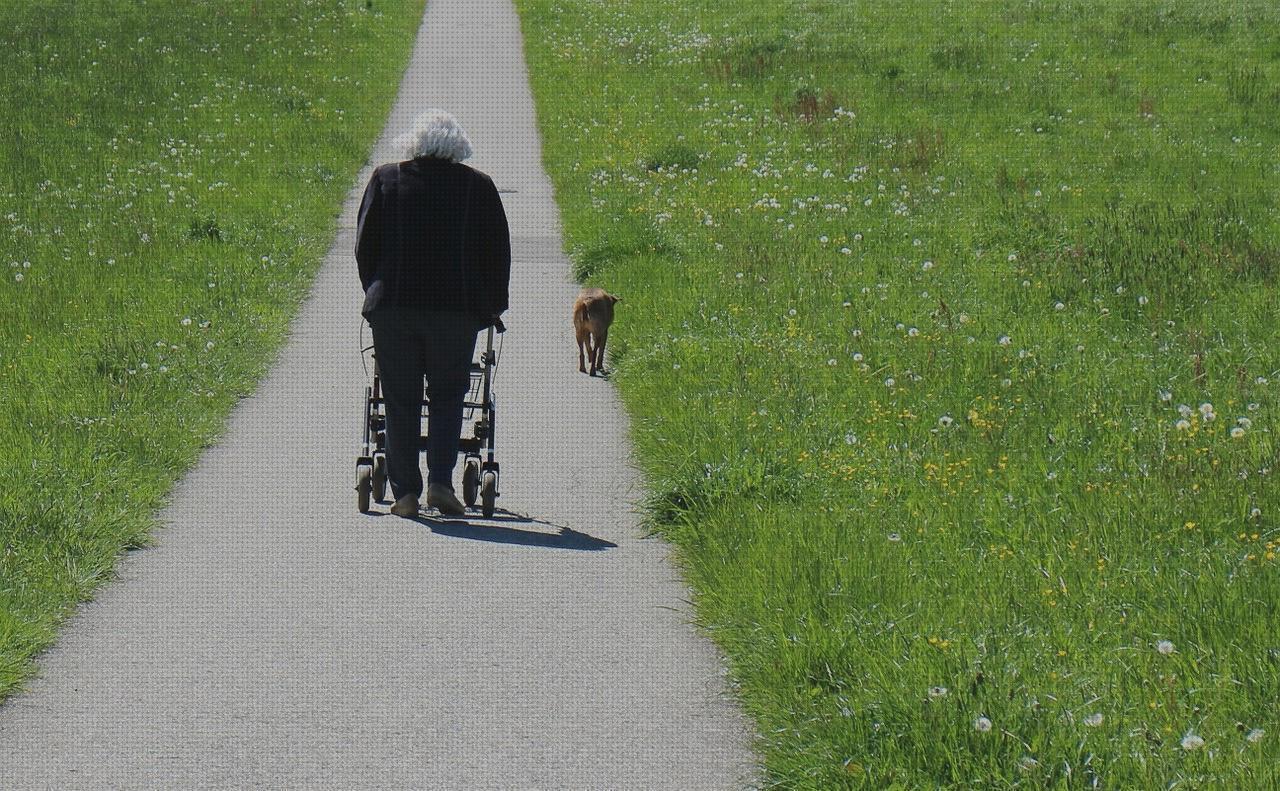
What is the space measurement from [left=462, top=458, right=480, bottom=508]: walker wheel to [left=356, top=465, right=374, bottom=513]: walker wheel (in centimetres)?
48

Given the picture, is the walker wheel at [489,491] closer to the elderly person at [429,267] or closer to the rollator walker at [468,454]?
the rollator walker at [468,454]

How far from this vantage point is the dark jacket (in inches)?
297

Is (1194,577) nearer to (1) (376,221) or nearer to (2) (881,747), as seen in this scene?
(2) (881,747)

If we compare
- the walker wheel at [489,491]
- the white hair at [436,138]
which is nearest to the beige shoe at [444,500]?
the walker wheel at [489,491]

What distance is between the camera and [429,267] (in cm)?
761

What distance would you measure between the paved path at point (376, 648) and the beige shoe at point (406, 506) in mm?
60

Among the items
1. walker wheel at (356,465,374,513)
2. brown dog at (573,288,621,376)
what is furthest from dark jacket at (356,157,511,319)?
brown dog at (573,288,621,376)

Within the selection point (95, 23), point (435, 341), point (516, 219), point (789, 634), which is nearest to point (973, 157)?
point (516, 219)

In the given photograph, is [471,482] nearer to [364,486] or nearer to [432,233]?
[364,486]

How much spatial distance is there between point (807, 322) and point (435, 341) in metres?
4.28

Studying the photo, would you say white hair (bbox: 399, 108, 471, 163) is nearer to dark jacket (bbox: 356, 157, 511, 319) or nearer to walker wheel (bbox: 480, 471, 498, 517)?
dark jacket (bbox: 356, 157, 511, 319)

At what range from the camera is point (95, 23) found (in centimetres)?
3141

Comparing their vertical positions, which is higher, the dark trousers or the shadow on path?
the dark trousers

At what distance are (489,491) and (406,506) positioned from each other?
0.41m
